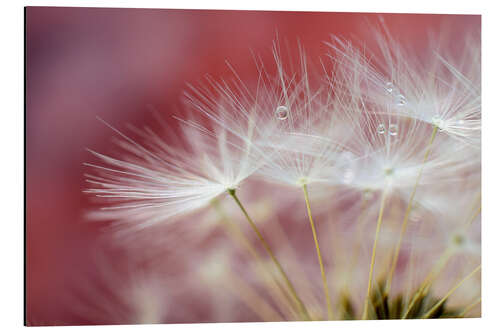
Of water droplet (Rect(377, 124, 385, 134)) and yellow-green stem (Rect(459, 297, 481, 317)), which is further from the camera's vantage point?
yellow-green stem (Rect(459, 297, 481, 317))

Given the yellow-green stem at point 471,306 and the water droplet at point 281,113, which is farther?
the yellow-green stem at point 471,306

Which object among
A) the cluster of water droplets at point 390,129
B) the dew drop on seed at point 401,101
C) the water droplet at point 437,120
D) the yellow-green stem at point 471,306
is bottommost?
the yellow-green stem at point 471,306

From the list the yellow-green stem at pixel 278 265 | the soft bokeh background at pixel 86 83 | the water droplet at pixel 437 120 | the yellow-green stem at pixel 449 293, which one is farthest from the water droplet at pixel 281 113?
the yellow-green stem at pixel 449 293

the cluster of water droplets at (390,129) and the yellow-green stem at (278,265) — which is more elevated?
the cluster of water droplets at (390,129)

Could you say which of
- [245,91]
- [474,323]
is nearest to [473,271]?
[474,323]

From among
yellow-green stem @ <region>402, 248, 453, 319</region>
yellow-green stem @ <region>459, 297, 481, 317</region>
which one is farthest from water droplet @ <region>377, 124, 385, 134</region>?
yellow-green stem @ <region>459, 297, 481, 317</region>

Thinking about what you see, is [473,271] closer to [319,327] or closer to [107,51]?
[319,327]

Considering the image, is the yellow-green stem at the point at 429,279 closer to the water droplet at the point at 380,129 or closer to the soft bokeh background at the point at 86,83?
the water droplet at the point at 380,129

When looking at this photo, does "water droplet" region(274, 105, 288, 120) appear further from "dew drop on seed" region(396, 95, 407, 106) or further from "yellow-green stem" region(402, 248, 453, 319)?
"yellow-green stem" region(402, 248, 453, 319)
